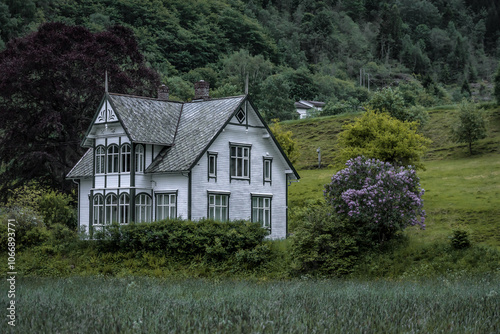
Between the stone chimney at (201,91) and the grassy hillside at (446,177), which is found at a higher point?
the stone chimney at (201,91)

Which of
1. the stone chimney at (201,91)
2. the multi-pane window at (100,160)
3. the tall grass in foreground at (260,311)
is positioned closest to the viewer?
the tall grass in foreground at (260,311)

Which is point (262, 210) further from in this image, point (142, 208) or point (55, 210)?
point (55, 210)

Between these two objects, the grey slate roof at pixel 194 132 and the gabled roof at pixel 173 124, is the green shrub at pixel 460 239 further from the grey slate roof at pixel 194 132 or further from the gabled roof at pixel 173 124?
the grey slate roof at pixel 194 132

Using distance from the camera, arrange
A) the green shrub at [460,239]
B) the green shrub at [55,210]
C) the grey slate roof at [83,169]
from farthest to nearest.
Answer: the grey slate roof at [83,169] < the green shrub at [55,210] < the green shrub at [460,239]

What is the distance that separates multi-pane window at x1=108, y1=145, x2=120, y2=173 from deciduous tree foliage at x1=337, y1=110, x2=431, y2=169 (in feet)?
52.2

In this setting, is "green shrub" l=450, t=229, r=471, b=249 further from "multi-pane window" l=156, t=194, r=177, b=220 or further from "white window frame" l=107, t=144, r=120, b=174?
"white window frame" l=107, t=144, r=120, b=174

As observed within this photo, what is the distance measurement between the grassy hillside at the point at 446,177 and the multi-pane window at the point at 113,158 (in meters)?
12.6

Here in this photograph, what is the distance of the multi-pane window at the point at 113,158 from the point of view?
35969 millimetres

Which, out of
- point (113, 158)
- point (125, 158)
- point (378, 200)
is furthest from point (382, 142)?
point (113, 158)

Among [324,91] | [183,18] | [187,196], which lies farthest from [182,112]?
[183,18]

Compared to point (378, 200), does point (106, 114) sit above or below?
above

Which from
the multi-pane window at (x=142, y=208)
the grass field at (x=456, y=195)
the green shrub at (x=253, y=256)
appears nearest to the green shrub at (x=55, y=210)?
the multi-pane window at (x=142, y=208)

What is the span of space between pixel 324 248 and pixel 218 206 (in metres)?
8.98

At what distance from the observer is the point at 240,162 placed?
36.7 m
